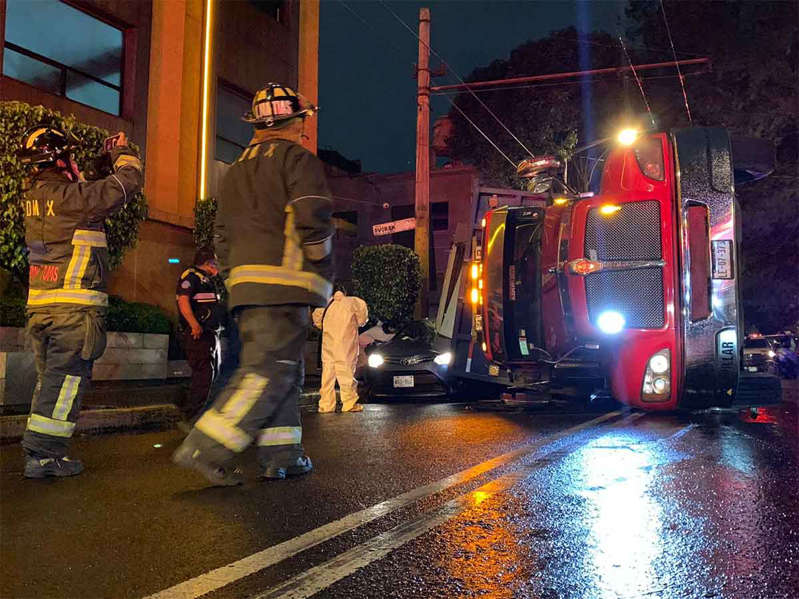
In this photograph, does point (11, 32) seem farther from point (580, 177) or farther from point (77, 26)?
point (580, 177)

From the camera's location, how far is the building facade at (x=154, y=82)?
42.0ft

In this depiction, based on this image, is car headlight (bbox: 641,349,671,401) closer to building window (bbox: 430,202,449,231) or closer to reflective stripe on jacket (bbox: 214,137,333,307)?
reflective stripe on jacket (bbox: 214,137,333,307)

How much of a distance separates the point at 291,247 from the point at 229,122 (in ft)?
45.5

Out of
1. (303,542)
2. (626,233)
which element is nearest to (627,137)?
(626,233)

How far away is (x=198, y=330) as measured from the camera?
21.9ft

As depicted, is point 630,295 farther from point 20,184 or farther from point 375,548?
point 20,184

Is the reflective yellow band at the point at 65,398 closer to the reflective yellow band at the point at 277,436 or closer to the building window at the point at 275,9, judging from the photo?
the reflective yellow band at the point at 277,436

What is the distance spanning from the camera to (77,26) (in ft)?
44.1

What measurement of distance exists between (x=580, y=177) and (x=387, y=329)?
3822 mm

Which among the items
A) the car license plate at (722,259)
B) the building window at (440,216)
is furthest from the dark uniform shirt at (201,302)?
the building window at (440,216)

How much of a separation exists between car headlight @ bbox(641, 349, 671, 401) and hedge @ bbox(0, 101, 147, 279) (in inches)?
203

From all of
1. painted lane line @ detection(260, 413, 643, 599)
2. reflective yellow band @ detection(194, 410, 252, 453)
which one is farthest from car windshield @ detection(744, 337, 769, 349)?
reflective yellow band @ detection(194, 410, 252, 453)

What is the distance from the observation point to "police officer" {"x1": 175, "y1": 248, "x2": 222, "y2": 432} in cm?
668

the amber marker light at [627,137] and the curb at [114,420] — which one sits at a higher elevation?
the amber marker light at [627,137]
